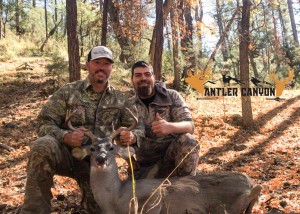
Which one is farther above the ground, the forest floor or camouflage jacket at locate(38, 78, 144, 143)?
camouflage jacket at locate(38, 78, 144, 143)

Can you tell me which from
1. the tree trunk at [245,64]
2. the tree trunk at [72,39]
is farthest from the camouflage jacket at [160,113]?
the tree trunk at [245,64]

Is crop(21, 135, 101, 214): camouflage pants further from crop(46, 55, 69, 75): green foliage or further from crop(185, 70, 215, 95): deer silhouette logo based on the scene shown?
crop(185, 70, 215, 95): deer silhouette logo

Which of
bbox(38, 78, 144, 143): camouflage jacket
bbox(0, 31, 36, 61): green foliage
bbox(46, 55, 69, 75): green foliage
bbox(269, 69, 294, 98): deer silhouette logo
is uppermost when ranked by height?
bbox(0, 31, 36, 61): green foliage

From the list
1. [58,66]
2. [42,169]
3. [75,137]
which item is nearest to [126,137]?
[75,137]

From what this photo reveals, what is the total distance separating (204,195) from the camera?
4500 millimetres

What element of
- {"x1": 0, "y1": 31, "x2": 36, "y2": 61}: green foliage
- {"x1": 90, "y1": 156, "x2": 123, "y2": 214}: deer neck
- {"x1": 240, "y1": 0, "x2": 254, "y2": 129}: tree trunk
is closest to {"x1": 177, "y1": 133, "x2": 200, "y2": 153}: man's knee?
{"x1": 90, "y1": 156, "x2": 123, "y2": 214}: deer neck

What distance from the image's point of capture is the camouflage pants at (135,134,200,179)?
16.3 ft

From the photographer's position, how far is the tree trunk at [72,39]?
1131 centimetres

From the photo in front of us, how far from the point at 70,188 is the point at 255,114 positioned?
9.71 m


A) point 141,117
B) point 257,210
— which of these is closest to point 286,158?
point 257,210

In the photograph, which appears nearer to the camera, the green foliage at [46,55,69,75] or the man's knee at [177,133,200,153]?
the man's knee at [177,133,200,153]

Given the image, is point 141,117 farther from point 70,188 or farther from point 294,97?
point 294,97

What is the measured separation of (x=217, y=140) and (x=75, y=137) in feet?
22.6

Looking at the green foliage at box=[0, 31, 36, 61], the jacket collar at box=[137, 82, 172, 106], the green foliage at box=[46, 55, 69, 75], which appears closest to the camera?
the jacket collar at box=[137, 82, 172, 106]
